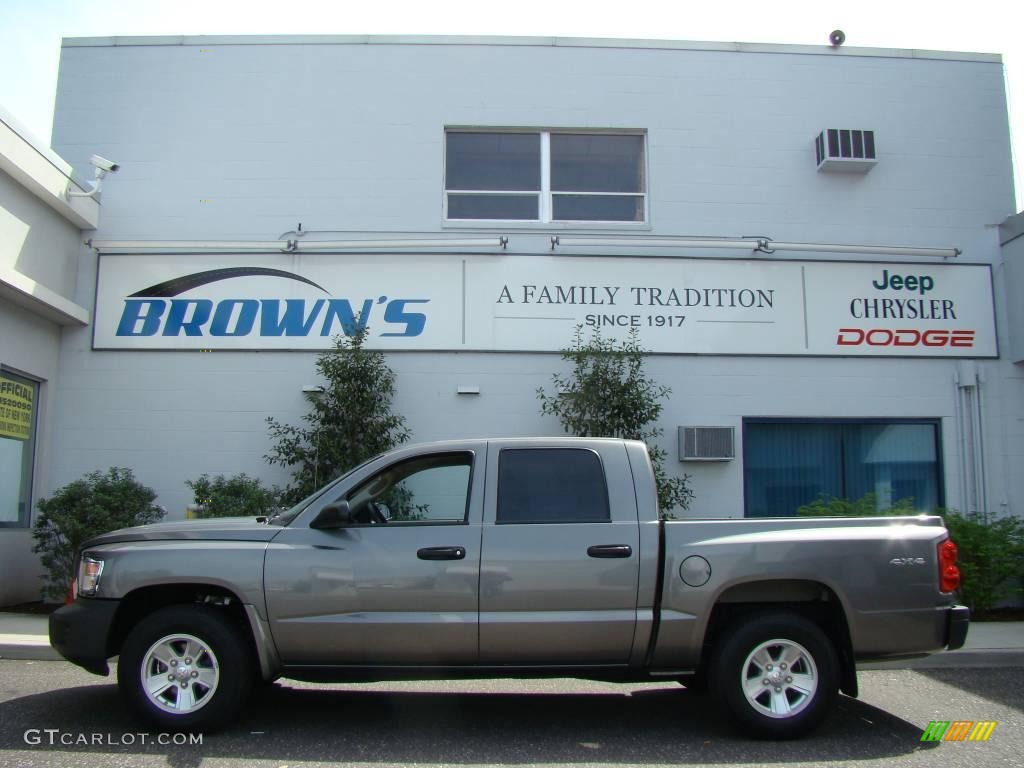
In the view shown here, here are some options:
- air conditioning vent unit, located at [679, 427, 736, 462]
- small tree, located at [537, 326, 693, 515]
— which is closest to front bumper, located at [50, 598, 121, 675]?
small tree, located at [537, 326, 693, 515]

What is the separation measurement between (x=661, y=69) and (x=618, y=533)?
8.26 m

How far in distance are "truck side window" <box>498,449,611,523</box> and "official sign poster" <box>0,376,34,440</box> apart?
712 cm

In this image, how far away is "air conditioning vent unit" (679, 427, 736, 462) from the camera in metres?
11.1

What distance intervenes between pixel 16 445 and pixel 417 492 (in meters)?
6.95

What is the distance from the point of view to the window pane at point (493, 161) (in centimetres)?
1211

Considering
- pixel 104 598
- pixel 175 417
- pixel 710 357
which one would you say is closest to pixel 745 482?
pixel 710 357

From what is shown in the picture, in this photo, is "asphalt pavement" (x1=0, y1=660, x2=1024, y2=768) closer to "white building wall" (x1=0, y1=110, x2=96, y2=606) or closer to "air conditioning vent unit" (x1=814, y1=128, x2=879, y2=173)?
"white building wall" (x1=0, y1=110, x2=96, y2=606)

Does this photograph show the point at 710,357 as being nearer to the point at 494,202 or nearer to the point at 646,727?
the point at 494,202

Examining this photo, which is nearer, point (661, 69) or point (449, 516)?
point (449, 516)

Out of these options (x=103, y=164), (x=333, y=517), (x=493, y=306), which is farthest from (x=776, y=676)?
(x=103, y=164)

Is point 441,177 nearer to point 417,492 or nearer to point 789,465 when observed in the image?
point 789,465

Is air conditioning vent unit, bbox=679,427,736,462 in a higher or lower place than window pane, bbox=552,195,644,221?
lower

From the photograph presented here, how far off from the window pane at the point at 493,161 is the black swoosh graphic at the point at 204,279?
2.38m

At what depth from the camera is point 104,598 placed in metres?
5.76
